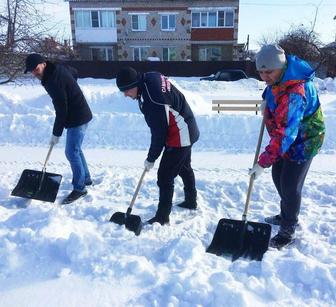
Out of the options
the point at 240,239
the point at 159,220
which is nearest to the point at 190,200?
the point at 159,220

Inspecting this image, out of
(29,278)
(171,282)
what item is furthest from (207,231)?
(29,278)

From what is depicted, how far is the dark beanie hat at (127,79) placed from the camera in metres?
3.04

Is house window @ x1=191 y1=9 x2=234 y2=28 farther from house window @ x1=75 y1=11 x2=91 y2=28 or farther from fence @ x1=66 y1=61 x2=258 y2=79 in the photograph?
house window @ x1=75 y1=11 x2=91 y2=28

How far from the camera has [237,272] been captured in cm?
262

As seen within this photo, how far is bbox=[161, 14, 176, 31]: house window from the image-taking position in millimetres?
26875

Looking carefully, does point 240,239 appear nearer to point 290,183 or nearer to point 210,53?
point 290,183

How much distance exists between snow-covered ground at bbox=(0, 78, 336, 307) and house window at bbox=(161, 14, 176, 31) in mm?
23050

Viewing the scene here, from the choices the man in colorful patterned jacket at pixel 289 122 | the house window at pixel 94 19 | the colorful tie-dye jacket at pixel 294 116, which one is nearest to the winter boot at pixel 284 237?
the man in colorful patterned jacket at pixel 289 122

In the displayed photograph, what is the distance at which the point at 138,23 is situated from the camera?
2714cm

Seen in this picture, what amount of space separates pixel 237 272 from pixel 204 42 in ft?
85.3

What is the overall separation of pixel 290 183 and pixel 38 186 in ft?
8.97

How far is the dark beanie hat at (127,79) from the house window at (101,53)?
26198 millimetres

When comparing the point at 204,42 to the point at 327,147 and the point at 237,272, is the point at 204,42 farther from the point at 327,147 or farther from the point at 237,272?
the point at 237,272

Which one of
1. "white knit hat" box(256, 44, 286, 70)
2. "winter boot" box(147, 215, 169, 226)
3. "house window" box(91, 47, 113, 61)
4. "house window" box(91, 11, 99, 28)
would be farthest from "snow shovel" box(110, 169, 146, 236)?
"house window" box(91, 47, 113, 61)
